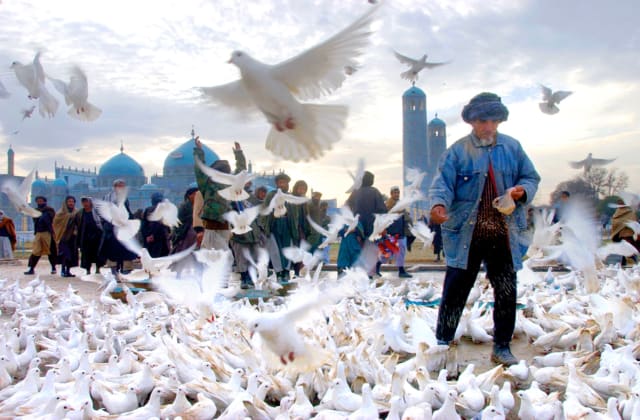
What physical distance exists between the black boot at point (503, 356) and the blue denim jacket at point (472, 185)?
62cm

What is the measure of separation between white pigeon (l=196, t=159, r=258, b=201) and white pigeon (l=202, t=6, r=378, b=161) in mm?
2343

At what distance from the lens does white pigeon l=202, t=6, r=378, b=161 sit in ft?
12.1

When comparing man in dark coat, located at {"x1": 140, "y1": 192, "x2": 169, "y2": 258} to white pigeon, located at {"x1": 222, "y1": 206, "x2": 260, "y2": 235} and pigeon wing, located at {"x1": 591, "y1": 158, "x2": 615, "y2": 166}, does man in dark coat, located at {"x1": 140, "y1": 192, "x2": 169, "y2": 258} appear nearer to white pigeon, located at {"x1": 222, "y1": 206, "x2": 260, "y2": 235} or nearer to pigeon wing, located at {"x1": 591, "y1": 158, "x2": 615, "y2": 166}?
white pigeon, located at {"x1": 222, "y1": 206, "x2": 260, "y2": 235}

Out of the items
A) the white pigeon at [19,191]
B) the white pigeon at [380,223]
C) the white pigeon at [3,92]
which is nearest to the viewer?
the white pigeon at [3,92]

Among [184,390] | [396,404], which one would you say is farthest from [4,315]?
[396,404]

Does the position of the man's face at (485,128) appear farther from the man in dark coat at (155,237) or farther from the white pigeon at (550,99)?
the man in dark coat at (155,237)

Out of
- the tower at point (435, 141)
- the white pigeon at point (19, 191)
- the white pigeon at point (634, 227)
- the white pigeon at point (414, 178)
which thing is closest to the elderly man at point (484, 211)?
the tower at point (435, 141)

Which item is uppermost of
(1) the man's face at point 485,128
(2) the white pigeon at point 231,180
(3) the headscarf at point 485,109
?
(3) the headscarf at point 485,109

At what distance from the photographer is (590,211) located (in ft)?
18.9

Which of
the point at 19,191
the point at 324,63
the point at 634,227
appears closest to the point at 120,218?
the point at 19,191

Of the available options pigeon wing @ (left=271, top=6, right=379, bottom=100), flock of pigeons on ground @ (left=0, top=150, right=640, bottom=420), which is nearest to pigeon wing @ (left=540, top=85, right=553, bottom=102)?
flock of pigeons on ground @ (left=0, top=150, right=640, bottom=420)

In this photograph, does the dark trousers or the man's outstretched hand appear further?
the dark trousers

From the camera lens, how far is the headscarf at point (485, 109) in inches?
159

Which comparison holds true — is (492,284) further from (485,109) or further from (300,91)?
(300,91)
